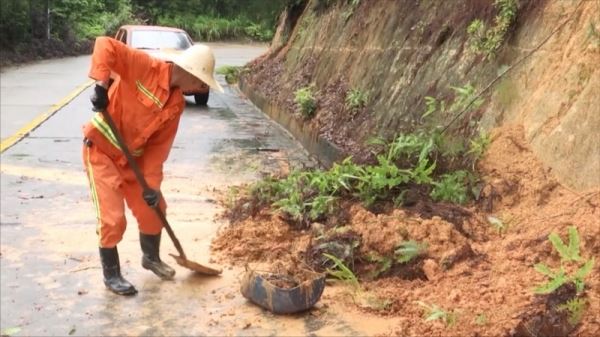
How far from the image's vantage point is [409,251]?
15.5ft

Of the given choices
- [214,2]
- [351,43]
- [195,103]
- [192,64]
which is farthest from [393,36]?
[214,2]

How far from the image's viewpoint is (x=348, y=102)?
29.8 feet

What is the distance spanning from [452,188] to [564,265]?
1440mm

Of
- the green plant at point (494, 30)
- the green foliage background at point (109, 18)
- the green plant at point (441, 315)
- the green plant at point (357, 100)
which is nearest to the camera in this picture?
the green plant at point (441, 315)

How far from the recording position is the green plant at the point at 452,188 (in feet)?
17.6

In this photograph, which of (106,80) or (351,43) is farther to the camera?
(351,43)

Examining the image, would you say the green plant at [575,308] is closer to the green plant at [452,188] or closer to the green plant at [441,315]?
the green plant at [441,315]

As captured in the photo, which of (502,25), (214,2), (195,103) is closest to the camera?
(502,25)

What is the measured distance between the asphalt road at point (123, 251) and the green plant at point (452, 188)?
137 cm

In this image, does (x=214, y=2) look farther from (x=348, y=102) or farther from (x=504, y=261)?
(x=504, y=261)

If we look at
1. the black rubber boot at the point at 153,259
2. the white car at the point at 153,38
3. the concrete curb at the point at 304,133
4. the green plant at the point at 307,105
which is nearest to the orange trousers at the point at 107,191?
the black rubber boot at the point at 153,259

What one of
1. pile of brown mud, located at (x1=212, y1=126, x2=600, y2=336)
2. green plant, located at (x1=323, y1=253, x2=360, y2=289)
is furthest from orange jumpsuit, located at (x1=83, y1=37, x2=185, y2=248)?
green plant, located at (x1=323, y1=253, x2=360, y2=289)

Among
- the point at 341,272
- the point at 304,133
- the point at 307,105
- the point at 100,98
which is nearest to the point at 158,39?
the point at 307,105

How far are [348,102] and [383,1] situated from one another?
6.72 ft
